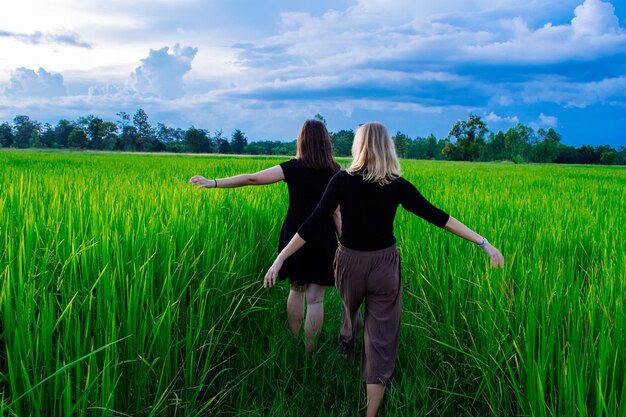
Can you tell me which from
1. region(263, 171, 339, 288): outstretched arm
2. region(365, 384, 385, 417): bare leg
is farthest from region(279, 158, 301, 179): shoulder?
region(365, 384, 385, 417): bare leg

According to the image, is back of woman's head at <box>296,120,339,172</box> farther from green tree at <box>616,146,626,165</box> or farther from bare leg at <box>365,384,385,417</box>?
green tree at <box>616,146,626,165</box>

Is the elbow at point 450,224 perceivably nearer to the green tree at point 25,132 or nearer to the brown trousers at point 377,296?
the brown trousers at point 377,296

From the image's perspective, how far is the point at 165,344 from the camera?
235cm

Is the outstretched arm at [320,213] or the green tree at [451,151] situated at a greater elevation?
the green tree at [451,151]

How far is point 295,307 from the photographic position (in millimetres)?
3369

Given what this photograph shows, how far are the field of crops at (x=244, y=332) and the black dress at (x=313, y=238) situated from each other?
0.37 meters

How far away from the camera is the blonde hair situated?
2.47 m

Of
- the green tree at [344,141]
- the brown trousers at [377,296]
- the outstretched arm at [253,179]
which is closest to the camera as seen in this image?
the brown trousers at [377,296]

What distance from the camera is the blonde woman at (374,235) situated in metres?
2.52

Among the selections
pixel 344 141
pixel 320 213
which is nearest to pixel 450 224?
pixel 320 213

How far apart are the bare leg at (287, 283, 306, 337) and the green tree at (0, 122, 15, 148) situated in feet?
296

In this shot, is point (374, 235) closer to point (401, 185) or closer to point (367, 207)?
point (367, 207)

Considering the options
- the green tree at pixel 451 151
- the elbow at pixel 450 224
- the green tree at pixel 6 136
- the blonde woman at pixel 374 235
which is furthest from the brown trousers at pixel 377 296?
the green tree at pixel 6 136

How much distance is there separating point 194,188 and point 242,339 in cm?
293
